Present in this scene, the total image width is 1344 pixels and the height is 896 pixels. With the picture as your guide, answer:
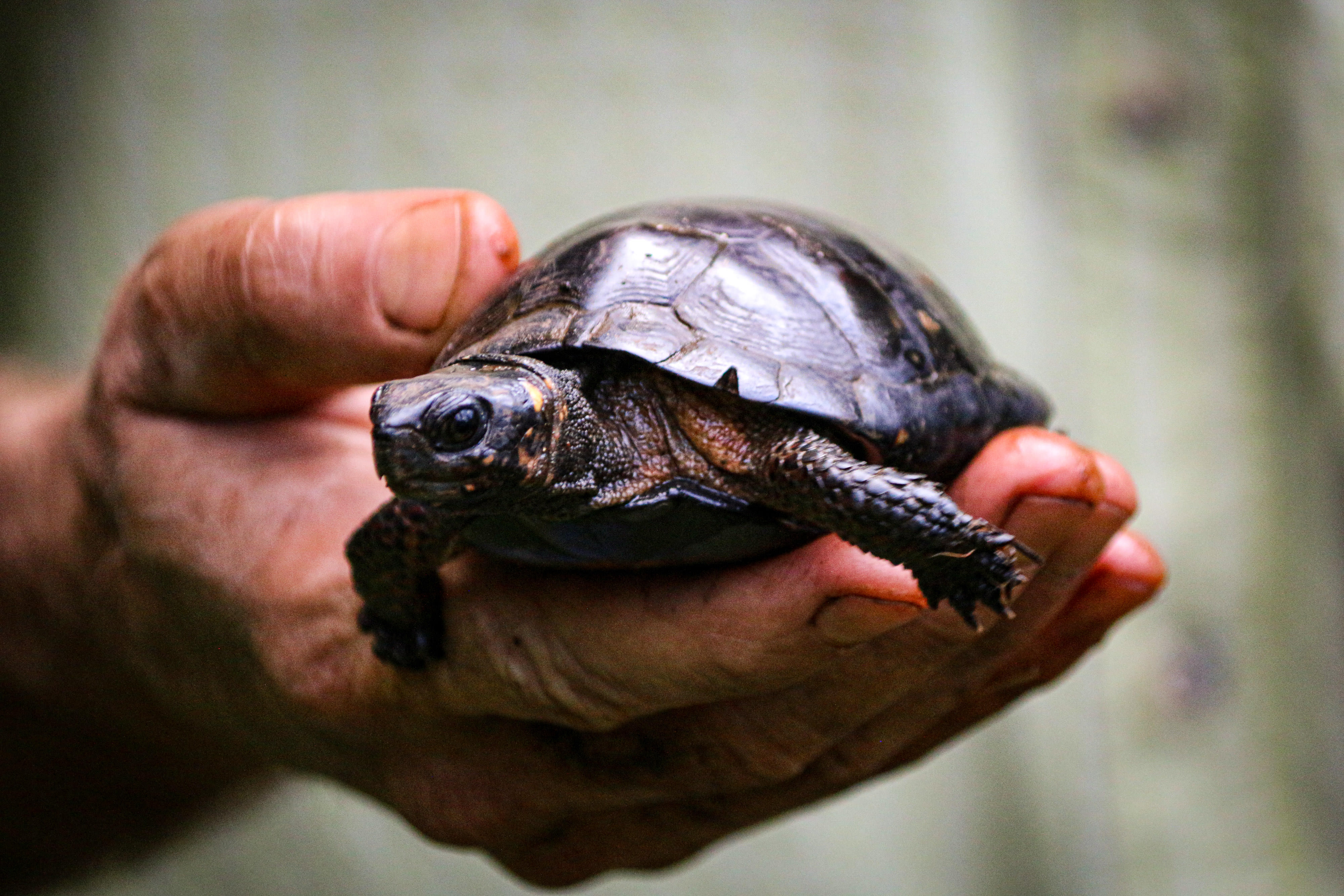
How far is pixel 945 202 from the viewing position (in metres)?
2.84

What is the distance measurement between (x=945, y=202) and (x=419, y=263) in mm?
2056

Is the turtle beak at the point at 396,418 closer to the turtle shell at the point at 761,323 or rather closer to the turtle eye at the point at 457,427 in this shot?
the turtle eye at the point at 457,427

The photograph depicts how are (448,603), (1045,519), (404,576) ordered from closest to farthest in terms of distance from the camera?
(1045,519) → (404,576) → (448,603)

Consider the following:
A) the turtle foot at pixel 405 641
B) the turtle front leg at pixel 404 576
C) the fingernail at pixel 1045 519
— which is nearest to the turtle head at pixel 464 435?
the turtle front leg at pixel 404 576

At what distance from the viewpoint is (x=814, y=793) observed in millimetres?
1441

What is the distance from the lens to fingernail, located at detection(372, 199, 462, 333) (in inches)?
47.4

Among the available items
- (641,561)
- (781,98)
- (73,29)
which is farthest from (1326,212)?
(73,29)

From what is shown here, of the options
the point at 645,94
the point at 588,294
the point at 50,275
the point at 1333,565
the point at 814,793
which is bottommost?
the point at 1333,565

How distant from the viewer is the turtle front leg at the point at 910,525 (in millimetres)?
986

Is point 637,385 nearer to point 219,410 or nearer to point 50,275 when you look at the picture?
point 219,410

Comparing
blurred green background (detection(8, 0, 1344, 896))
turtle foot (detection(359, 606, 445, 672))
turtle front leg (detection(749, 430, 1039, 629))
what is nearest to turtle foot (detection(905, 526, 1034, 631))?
turtle front leg (detection(749, 430, 1039, 629))

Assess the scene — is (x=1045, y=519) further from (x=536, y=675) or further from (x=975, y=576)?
(x=536, y=675)

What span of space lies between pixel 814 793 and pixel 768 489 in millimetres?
611

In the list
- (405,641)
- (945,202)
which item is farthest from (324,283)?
(945,202)
